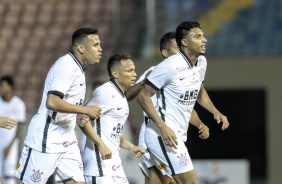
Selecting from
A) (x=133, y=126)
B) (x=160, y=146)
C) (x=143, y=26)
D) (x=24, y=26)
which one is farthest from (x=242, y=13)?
(x=160, y=146)

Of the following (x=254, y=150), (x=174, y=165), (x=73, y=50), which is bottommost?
(x=254, y=150)

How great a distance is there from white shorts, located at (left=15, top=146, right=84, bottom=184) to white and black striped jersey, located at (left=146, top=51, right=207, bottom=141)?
1.03m

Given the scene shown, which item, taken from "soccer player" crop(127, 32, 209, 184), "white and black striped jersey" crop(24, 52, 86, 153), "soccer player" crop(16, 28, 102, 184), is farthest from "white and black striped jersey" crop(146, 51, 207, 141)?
"white and black striped jersey" crop(24, 52, 86, 153)

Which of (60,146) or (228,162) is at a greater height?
(60,146)

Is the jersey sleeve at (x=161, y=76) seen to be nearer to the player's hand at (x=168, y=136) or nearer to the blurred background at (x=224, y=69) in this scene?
the player's hand at (x=168, y=136)

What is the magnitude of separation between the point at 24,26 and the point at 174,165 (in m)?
9.35

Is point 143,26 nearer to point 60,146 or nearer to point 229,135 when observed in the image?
point 229,135

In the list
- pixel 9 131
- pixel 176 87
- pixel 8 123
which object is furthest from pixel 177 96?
pixel 9 131

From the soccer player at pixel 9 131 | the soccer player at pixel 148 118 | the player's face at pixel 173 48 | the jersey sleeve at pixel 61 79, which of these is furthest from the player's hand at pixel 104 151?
the soccer player at pixel 9 131

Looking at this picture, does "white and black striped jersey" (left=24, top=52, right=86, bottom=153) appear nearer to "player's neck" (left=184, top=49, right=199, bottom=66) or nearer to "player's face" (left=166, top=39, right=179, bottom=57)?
"player's neck" (left=184, top=49, right=199, bottom=66)

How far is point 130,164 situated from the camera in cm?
1397

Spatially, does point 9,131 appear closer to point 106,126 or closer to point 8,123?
point 106,126

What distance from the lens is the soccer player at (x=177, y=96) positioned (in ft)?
29.4

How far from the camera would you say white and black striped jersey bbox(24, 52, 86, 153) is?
331 inches
